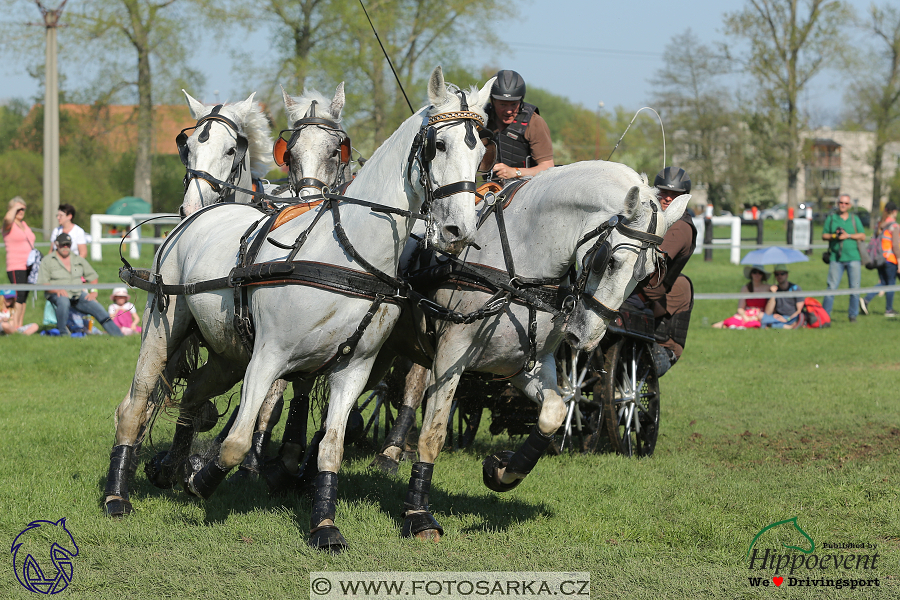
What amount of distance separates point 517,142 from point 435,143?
237 centimetres

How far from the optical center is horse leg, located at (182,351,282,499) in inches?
180

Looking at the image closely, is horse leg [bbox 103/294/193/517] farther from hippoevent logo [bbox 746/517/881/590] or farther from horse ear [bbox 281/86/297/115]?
hippoevent logo [bbox 746/517/881/590]

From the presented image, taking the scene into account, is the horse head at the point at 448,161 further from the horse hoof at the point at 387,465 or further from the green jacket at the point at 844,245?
the green jacket at the point at 844,245

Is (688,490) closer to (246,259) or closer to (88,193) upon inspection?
(246,259)

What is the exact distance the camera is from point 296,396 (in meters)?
5.71

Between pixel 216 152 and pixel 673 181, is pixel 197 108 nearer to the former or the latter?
pixel 216 152

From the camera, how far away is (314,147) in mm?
6227

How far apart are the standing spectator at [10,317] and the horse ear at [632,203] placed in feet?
36.7

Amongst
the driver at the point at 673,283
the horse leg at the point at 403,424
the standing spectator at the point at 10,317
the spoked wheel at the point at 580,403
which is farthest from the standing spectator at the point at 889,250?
the standing spectator at the point at 10,317

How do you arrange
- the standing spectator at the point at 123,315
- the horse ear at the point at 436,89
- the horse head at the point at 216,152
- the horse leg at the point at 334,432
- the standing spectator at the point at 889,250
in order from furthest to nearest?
1. the standing spectator at the point at 889,250
2. the standing spectator at the point at 123,315
3. the horse head at the point at 216,152
4. the horse leg at the point at 334,432
5. the horse ear at the point at 436,89

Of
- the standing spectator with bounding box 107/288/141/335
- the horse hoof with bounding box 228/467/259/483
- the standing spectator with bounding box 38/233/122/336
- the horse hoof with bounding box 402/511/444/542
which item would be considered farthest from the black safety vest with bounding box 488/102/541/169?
the standing spectator with bounding box 107/288/141/335

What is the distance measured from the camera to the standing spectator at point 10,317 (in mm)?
12930

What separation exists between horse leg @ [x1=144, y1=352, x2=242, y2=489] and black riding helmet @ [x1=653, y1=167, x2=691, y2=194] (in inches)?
144

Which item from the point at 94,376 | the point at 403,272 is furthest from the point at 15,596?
the point at 94,376
